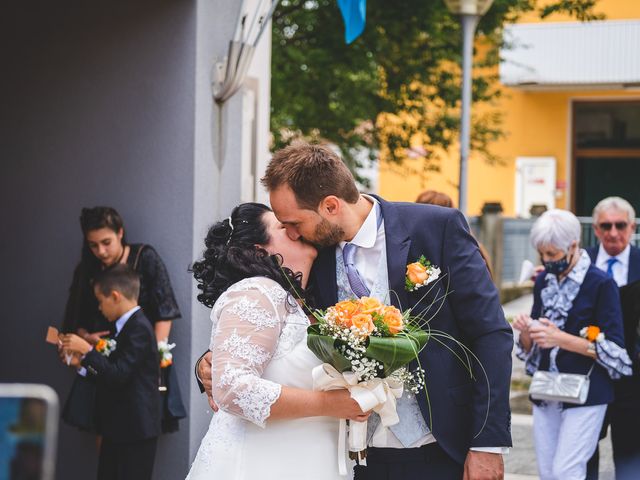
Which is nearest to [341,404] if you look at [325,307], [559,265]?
[325,307]

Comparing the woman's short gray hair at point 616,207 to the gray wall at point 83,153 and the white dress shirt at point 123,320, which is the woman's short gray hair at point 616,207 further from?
the white dress shirt at point 123,320

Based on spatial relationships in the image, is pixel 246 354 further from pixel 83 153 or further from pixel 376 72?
pixel 376 72

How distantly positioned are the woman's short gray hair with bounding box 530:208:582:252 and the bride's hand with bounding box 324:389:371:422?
2.83 metres

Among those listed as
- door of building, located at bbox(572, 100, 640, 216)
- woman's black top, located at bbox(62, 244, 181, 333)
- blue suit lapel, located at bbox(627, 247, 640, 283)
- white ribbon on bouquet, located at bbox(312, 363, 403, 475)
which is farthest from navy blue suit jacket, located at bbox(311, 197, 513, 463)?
door of building, located at bbox(572, 100, 640, 216)

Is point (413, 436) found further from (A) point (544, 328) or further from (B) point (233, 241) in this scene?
(A) point (544, 328)

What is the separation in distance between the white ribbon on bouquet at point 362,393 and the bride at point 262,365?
0.04m

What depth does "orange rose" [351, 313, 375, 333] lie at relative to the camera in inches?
142

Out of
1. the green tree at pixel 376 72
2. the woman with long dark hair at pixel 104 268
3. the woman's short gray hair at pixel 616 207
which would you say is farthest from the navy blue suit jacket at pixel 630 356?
the green tree at pixel 376 72

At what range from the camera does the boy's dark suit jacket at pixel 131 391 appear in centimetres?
592

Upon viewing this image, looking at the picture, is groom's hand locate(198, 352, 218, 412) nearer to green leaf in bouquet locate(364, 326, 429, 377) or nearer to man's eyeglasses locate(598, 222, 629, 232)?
green leaf in bouquet locate(364, 326, 429, 377)

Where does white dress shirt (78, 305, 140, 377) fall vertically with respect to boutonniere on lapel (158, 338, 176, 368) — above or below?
above

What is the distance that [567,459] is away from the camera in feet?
20.3

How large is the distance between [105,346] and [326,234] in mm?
2377

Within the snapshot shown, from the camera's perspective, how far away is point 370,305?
371 centimetres
